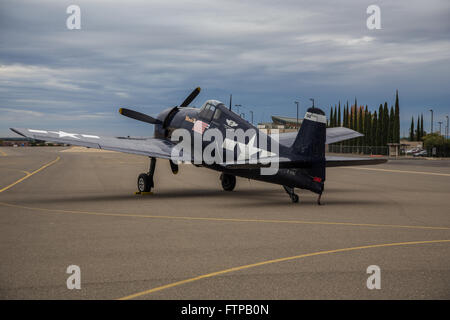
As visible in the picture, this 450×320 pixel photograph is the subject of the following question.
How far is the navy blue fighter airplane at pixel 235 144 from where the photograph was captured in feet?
48.2

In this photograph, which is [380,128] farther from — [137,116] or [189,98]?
[137,116]

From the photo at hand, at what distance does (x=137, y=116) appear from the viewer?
70.9 feet

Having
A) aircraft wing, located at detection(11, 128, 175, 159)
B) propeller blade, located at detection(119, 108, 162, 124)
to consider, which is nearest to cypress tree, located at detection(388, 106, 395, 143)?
propeller blade, located at detection(119, 108, 162, 124)

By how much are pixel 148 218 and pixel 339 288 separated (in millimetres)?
7120

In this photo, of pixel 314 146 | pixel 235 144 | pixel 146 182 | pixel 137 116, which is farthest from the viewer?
pixel 137 116

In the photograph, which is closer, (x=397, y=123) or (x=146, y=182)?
(x=146, y=182)

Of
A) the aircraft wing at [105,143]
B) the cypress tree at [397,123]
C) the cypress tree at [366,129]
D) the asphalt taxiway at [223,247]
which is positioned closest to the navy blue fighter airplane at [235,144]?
the aircraft wing at [105,143]

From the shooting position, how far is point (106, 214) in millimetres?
13242

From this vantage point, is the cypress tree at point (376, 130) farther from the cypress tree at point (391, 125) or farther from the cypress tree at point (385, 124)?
the cypress tree at point (391, 125)

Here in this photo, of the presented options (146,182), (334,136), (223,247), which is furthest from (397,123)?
(223,247)

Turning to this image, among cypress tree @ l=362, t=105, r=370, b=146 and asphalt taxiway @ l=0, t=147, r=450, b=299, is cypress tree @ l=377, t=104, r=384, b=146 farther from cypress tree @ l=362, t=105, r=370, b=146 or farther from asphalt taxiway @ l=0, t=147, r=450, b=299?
asphalt taxiway @ l=0, t=147, r=450, b=299

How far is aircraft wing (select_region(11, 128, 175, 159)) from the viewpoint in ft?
52.5

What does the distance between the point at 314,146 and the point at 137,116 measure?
942cm
